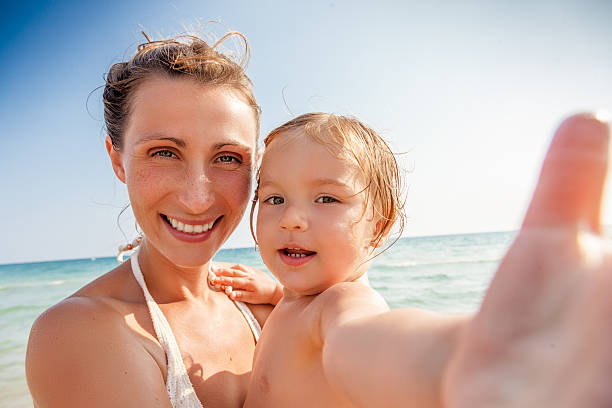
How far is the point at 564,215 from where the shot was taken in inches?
27.5

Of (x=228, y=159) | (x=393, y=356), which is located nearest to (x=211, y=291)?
(x=228, y=159)

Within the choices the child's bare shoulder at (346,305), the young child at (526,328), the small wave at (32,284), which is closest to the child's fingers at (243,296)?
the child's bare shoulder at (346,305)

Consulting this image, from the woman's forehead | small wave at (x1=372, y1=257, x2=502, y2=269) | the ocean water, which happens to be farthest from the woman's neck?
small wave at (x1=372, y1=257, x2=502, y2=269)

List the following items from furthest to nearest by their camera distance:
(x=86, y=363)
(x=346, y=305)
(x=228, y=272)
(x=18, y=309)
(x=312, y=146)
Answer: (x=18, y=309) → (x=228, y=272) → (x=312, y=146) → (x=86, y=363) → (x=346, y=305)

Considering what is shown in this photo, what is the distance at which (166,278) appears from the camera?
8.04ft

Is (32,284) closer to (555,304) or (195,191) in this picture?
(195,191)

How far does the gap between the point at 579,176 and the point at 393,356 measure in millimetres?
476

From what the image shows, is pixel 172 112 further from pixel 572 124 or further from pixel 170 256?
pixel 572 124

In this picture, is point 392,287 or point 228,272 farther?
point 392,287

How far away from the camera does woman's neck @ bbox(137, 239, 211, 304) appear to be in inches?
94.3

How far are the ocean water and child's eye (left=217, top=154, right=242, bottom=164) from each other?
10.4 ft

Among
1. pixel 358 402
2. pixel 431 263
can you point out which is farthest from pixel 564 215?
pixel 431 263

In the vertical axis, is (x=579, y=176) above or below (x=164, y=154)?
above

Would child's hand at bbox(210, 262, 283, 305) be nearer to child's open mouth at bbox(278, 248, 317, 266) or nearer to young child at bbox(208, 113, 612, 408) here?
child's open mouth at bbox(278, 248, 317, 266)
